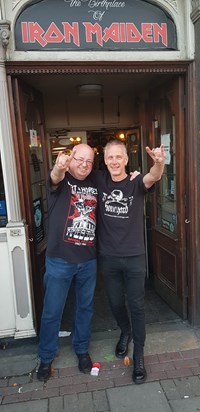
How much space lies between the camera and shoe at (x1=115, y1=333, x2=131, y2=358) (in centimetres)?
282

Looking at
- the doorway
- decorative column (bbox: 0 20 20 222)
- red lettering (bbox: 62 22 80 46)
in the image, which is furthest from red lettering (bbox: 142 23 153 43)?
decorative column (bbox: 0 20 20 222)

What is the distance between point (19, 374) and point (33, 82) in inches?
114

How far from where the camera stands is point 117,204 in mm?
2426

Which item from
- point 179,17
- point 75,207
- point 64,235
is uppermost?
point 179,17

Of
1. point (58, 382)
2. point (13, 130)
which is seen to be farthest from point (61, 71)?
point (58, 382)

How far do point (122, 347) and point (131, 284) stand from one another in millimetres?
745

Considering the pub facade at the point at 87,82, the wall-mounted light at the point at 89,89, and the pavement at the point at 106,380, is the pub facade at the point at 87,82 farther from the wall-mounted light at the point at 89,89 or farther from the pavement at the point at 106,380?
the pavement at the point at 106,380

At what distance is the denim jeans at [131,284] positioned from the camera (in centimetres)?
246

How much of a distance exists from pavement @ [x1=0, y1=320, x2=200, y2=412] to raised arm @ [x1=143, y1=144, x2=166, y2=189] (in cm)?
155

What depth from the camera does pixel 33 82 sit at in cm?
347

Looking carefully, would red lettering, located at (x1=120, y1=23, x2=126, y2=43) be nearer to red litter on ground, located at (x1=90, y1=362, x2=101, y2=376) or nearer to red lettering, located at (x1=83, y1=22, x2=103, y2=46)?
red lettering, located at (x1=83, y1=22, x2=103, y2=46)

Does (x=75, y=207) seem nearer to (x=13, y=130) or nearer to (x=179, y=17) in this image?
(x=13, y=130)

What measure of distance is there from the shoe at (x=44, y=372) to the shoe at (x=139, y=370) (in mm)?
705

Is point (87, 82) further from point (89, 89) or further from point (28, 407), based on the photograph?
point (28, 407)
